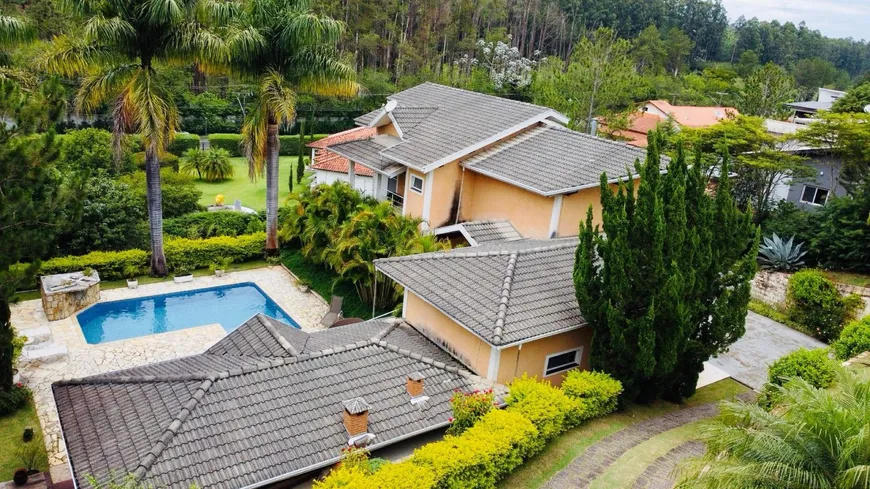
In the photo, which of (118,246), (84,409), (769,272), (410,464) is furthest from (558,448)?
(118,246)

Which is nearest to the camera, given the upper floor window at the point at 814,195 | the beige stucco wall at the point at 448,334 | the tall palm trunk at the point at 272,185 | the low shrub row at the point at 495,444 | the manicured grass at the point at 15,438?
the low shrub row at the point at 495,444

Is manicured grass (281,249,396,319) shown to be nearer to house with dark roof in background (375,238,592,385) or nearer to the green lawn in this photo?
house with dark roof in background (375,238,592,385)

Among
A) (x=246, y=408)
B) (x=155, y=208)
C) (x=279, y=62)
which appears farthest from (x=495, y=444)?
(x=279, y=62)

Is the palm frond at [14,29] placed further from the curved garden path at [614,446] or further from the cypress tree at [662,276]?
the curved garden path at [614,446]

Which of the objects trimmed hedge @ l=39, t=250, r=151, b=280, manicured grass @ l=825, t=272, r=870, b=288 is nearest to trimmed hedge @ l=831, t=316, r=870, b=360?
manicured grass @ l=825, t=272, r=870, b=288

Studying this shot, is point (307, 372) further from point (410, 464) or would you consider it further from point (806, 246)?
point (806, 246)

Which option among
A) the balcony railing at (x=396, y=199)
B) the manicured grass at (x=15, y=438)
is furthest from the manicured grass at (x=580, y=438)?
the balcony railing at (x=396, y=199)
